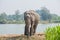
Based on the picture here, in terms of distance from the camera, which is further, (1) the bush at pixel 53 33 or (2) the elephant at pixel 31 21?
(2) the elephant at pixel 31 21

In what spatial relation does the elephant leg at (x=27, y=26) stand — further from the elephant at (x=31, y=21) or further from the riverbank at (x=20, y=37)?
the riverbank at (x=20, y=37)

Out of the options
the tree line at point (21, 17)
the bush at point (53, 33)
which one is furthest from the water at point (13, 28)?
the bush at point (53, 33)

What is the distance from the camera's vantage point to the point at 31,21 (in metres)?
5.29

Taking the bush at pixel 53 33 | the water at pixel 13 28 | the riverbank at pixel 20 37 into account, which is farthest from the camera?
the water at pixel 13 28

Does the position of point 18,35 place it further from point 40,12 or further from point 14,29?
point 40,12

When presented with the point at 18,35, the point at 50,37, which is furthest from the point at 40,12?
the point at 50,37

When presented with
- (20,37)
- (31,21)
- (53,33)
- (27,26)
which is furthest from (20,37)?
(53,33)

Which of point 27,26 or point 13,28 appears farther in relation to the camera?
point 13,28

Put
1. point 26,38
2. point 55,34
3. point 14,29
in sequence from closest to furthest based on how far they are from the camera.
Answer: point 55,34 < point 26,38 < point 14,29

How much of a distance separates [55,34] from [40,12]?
143 inches

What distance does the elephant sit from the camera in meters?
5.22

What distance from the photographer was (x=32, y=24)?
537 centimetres

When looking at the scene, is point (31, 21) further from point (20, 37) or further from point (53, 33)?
point (53, 33)

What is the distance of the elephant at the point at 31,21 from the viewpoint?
205 inches
